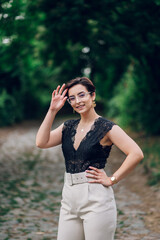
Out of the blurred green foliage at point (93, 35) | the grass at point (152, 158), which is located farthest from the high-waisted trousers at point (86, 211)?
the grass at point (152, 158)

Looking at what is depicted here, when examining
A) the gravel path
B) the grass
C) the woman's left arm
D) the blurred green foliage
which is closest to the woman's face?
the woman's left arm

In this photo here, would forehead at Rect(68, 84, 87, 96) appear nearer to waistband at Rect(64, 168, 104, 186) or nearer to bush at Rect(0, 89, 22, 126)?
waistband at Rect(64, 168, 104, 186)

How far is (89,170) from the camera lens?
2.91 metres

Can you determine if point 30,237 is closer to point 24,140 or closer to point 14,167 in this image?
point 14,167

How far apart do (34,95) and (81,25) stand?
25826 mm

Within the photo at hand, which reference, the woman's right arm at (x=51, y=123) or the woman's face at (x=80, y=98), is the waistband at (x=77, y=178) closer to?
the woman's right arm at (x=51, y=123)

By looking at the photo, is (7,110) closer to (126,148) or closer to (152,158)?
(152,158)

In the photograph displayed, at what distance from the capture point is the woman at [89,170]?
2861 mm

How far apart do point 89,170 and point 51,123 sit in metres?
0.54

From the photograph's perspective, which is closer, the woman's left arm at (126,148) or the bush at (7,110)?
the woman's left arm at (126,148)

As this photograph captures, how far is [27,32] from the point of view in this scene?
10188 mm

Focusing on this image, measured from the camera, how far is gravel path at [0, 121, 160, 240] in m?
5.77

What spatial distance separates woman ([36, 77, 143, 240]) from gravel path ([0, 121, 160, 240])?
2.69m

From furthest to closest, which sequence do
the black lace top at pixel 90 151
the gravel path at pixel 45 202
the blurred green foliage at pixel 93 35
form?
1. the blurred green foliage at pixel 93 35
2. the gravel path at pixel 45 202
3. the black lace top at pixel 90 151
